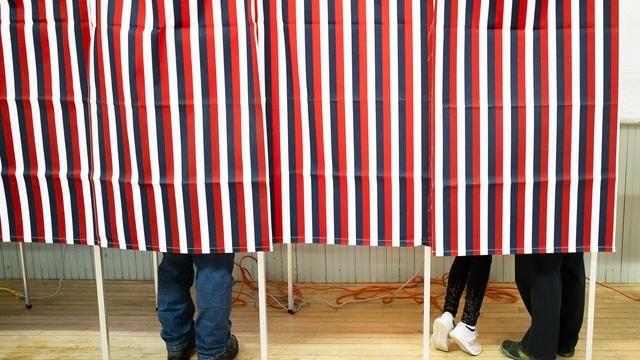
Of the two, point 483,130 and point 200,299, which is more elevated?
point 483,130

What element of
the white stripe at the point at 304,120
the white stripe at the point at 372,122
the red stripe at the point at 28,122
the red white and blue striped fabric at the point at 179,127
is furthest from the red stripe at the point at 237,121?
the red stripe at the point at 28,122

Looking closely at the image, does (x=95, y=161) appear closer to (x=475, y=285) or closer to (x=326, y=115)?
(x=326, y=115)

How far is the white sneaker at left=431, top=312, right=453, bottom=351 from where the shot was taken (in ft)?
8.64

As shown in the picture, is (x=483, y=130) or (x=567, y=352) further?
(x=567, y=352)

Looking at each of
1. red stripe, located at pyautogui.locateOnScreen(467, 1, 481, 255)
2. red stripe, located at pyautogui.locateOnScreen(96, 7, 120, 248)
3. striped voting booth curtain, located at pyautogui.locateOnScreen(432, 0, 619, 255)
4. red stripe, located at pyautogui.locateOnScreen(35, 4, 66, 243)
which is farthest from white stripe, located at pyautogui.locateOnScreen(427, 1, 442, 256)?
red stripe, located at pyautogui.locateOnScreen(35, 4, 66, 243)

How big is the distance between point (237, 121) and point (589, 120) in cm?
127

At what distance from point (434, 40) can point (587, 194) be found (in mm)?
804

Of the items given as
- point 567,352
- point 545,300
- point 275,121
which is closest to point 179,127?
point 275,121

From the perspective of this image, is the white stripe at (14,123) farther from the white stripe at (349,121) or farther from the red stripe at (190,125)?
the white stripe at (349,121)

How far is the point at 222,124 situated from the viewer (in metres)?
2.21

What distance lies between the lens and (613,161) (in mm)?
2240

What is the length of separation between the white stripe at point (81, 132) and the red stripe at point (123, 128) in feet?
0.52

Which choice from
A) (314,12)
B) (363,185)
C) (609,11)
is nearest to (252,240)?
(363,185)

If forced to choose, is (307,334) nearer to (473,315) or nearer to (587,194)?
(473,315)
